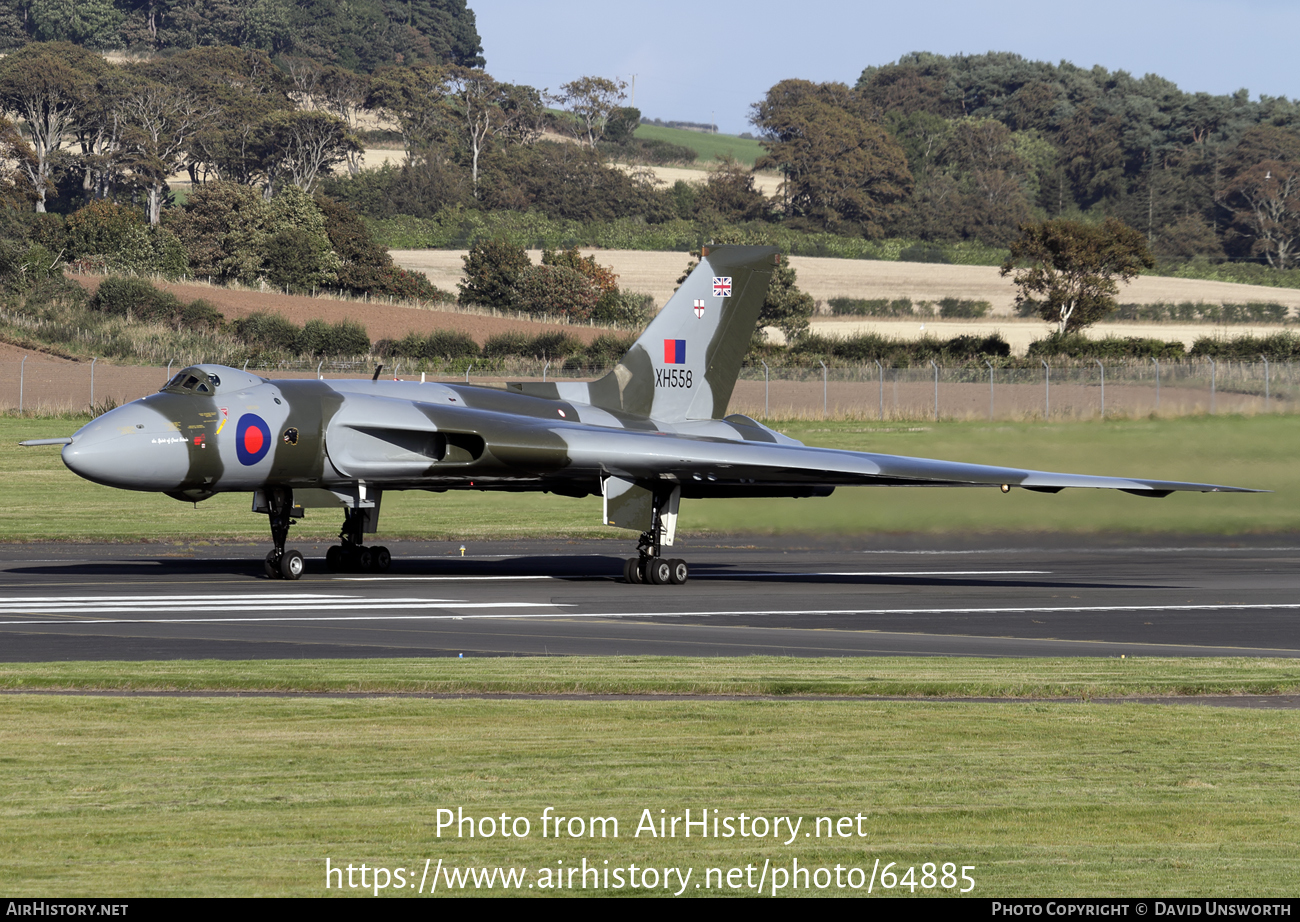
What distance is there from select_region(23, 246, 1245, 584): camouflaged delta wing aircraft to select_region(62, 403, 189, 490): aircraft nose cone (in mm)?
19

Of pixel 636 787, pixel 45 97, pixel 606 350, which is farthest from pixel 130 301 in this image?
pixel 636 787

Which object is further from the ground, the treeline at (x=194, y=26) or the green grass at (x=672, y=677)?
the treeline at (x=194, y=26)

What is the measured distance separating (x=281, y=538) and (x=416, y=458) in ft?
8.04

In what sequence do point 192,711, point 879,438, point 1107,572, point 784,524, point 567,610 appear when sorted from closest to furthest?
point 192,711, point 567,610, point 1107,572, point 784,524, point 879,438

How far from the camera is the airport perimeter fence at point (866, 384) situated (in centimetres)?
5016

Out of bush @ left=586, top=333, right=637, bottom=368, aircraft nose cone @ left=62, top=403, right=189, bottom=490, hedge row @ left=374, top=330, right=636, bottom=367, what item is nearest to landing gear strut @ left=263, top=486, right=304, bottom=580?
aircraft nose cone @ left=62, top=403, right=189, bottom=490

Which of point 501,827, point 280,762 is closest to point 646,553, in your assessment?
point 280,762

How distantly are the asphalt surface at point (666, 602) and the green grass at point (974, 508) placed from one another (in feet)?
2.13

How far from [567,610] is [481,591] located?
2521mm

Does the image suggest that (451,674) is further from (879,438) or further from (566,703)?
(879,438)

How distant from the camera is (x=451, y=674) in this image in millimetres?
12203

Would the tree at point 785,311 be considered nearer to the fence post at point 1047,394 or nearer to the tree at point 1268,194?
the fence post at point 1047,394

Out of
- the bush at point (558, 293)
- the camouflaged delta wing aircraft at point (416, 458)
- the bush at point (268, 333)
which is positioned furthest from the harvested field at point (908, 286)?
the camouflaged delta wing aircraft at point (416, 458)

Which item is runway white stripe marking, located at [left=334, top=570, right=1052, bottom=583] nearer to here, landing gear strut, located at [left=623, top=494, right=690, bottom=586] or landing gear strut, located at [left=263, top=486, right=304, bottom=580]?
landing gear strut, located at [left=263, top=486, right=304, bottom=580]
